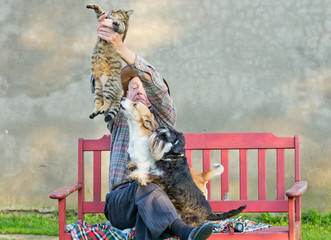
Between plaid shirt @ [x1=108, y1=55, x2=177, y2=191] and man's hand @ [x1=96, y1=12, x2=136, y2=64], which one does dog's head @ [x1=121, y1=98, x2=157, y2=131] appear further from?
man's hand @ [x1=96, y1=12, x2=136, y2=64]

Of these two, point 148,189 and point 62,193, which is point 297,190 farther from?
point 62,193

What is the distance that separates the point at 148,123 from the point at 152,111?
388 mm

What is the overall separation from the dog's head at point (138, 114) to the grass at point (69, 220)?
7.77ft

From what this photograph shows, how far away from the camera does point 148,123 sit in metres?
3.22

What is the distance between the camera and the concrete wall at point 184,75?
5.51 m

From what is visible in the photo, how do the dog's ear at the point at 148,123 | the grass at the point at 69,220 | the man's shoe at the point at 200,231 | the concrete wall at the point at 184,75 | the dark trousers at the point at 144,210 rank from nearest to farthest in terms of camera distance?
the man's shoe at the point at 200,231 → the dark trousers at the point at 144,210 → the dog's ear at the point at 148,123 → the grass at the point at 69,220 → the concrete wall at the point at 184,75

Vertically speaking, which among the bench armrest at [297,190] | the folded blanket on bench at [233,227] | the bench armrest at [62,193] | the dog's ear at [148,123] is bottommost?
the folded blanket on bench at [233,227]

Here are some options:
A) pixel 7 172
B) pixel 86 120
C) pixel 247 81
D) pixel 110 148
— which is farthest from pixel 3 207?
pixel 247 81

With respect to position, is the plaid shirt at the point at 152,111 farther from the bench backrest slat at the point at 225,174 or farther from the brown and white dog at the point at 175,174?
the bench backrest slat at the point at 225,174

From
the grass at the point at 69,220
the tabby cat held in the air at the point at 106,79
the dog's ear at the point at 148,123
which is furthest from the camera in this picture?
the grass at the point at 69,220

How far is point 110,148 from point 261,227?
123cm

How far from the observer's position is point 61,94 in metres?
5.76

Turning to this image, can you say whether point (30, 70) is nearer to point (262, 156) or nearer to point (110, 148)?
point (110, 148)

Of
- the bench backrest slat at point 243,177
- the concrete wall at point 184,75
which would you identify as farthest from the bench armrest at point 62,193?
the concrete wall at point 184,75
